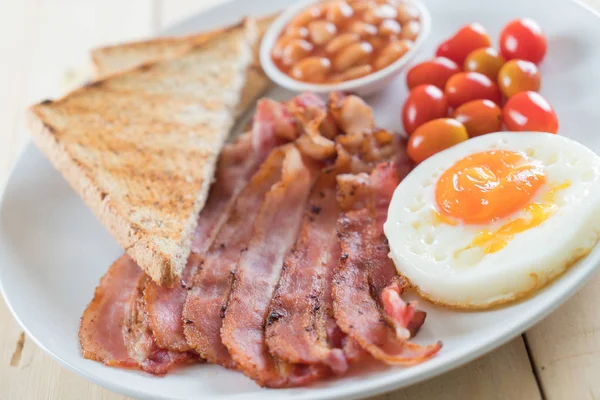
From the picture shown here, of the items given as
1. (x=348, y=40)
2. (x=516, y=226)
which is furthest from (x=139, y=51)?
(x=516, y=226)

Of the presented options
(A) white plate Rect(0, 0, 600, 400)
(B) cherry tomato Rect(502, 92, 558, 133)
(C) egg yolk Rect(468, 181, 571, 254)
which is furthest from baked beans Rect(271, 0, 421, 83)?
(C) egg yolk Rect(468, 181, 571, 254)

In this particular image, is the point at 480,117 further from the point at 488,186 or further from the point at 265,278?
the point at 265,278

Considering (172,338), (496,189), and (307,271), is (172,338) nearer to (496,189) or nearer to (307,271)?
(307,271)

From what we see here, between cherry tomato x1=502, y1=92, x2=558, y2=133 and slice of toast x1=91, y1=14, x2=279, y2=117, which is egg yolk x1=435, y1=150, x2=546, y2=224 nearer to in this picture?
cherry tomato x1=502, y1=92, x2=558, y2=133

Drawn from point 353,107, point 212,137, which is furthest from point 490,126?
point 212,137

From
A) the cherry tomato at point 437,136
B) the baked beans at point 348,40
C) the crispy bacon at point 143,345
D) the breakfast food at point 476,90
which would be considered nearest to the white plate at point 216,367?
the crispy bacon at point 143,345
